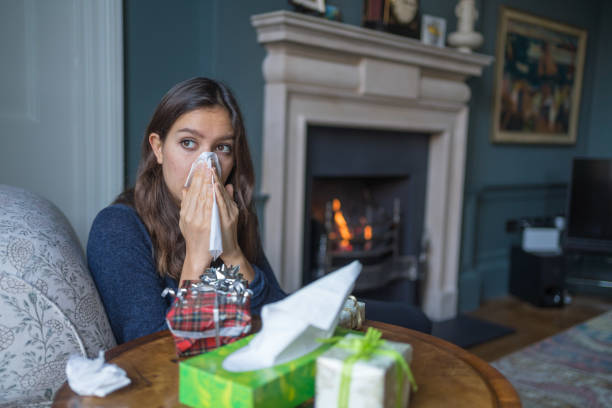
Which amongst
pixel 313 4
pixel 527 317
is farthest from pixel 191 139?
pixel 527 317

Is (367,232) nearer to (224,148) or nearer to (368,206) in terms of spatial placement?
(368,206)

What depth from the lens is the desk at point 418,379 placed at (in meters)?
0.69

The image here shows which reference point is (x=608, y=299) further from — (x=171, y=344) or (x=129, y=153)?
(x=171, y=344)

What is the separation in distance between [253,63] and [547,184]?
2.73 m

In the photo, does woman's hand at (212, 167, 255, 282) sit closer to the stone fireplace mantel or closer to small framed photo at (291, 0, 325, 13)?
the stone fireplace mantel

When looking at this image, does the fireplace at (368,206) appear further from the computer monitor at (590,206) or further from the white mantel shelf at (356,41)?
the computer monitor at (590,206)

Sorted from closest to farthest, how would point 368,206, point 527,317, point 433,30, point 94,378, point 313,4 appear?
point 94,378, point 313,4, point 433,30, point 368,206, point 527,317

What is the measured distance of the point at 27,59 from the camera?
165 cm

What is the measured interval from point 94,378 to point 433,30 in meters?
2.56

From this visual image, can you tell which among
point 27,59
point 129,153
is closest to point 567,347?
point 129,153

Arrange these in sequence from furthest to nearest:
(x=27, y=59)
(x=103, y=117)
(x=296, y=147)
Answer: (x=296, y=147)
(x=103, y=117)
(x=27, y=59)

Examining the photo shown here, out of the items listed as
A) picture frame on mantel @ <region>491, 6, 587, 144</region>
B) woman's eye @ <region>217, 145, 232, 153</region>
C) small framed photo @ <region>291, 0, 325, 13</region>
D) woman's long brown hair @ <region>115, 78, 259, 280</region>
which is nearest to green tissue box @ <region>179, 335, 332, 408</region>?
woman's long brown hair @ <region>115, 78, 259, 280</region>

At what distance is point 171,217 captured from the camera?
3.98ft

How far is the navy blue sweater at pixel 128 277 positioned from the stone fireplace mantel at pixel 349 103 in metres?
1.08
